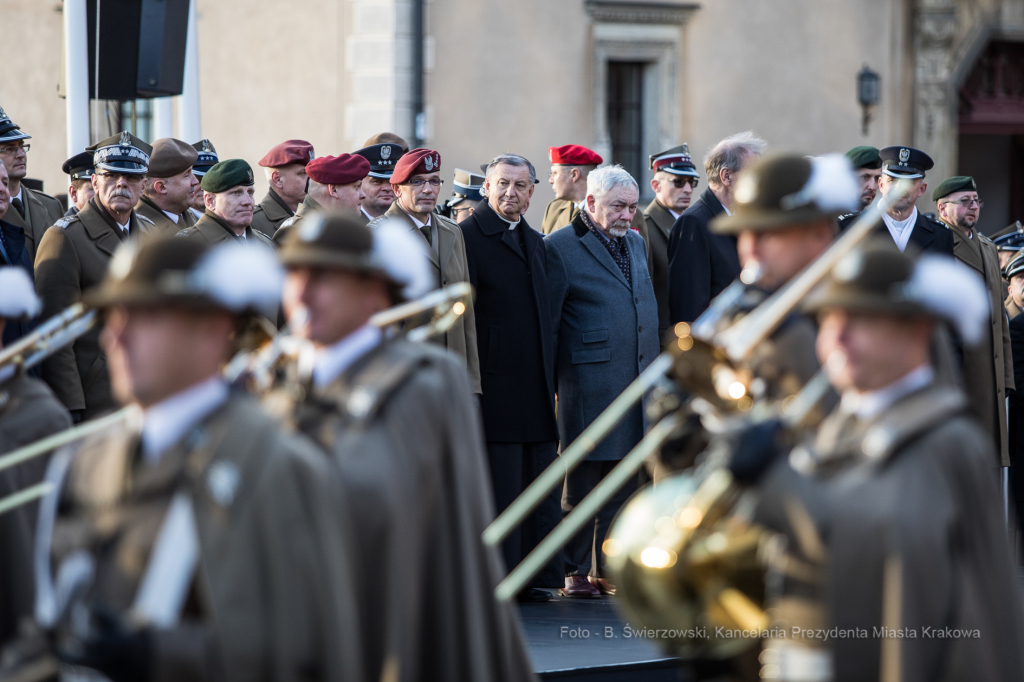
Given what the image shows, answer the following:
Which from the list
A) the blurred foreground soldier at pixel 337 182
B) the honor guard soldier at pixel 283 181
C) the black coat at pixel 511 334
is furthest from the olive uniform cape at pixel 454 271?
the honor guard soldier at pixel 283 181

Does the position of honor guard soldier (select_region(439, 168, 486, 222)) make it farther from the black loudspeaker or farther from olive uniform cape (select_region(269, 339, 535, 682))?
olive uniform cape (select_region(269, 339, 535, 682))

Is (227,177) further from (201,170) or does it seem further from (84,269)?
(201,170)

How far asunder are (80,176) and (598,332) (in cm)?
296

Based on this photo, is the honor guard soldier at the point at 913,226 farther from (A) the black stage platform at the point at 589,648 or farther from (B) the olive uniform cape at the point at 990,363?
(A) the black stage platform at the point at 589,648

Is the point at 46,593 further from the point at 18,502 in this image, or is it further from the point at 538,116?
the point at 538,116

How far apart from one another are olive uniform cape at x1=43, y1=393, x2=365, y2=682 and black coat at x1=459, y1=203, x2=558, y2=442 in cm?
419

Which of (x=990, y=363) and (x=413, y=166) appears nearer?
(x=413, y=166)

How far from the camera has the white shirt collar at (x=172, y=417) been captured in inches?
109

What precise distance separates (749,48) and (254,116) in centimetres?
579

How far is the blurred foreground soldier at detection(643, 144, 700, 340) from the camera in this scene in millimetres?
8078

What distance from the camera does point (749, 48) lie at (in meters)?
17.3

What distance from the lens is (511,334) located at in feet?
23.3

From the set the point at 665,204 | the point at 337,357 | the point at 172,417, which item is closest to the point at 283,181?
the point at 665,204

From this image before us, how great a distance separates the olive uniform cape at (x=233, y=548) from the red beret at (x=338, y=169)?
14.4 ft
